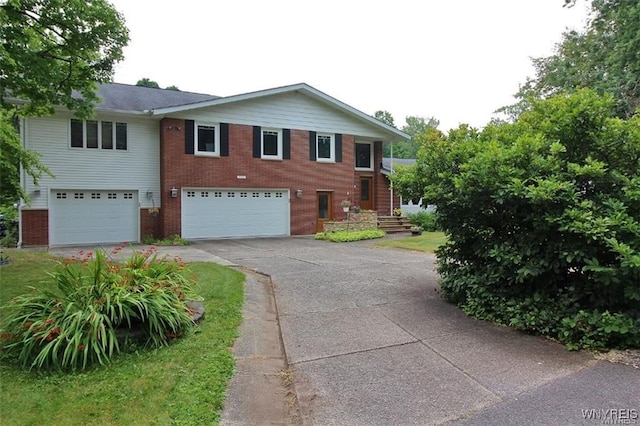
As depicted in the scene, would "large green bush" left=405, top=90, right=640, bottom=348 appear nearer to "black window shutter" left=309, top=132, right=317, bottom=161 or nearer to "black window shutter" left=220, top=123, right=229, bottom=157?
"black window shutter" left=220, top=123, right=229, bottom=157

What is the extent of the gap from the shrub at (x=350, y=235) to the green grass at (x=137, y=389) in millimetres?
11584

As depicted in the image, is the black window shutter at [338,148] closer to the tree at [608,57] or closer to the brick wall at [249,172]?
the brick wall at [249,172]

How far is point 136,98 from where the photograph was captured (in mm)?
17156

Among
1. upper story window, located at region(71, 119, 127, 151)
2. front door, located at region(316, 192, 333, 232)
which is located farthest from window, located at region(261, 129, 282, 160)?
upper story window, located at region(71, 119, 127, 151)

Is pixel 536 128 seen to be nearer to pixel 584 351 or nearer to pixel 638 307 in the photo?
pixel 638 307

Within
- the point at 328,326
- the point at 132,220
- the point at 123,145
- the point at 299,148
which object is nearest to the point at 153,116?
the point at 123,145

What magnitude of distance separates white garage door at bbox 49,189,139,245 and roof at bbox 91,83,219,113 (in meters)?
3.47

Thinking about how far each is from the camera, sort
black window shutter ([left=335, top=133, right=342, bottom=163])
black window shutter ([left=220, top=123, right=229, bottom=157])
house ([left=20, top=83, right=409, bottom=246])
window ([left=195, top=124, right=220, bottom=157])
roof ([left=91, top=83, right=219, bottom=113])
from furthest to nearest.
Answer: black window shutter ([left=335, top=133, right=342, bottom=163]) → black window shutter ([left=220, top=123, right=229, bottom=157]) → window ([left=195, top=124, right=220, bottom=157]) → roof ([left=91, top=83, right=219, bottom=113]) → house ([left=20, top=83, right=409, bottom=246])

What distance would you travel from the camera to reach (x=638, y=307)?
4047mm

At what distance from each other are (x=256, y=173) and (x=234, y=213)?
202 cm

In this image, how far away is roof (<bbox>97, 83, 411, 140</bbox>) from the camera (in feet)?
50.5

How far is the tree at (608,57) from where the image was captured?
47.9ft

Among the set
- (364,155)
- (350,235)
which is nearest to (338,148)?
(364,155)

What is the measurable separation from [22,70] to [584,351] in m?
10.5
